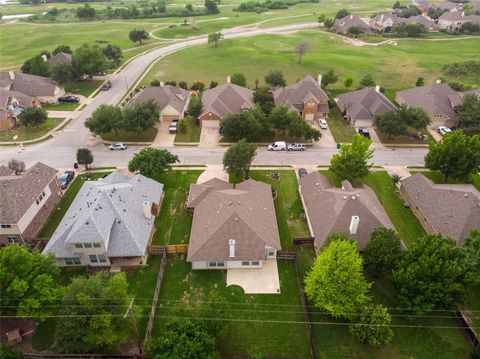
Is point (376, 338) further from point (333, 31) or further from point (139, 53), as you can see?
point (333, 31)

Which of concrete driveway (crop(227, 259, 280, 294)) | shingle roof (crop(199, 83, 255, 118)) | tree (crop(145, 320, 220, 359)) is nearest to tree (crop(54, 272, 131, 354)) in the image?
tree (crop(145, 320, 220, 359))

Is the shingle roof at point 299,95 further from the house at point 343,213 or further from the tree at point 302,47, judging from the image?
the tree at point 302,47

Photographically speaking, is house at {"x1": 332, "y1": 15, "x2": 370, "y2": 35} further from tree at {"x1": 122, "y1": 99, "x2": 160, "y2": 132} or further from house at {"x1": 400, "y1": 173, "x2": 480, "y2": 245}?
house at {"x1": 400, "y1": 173, "x2": 480, "y2": 245}

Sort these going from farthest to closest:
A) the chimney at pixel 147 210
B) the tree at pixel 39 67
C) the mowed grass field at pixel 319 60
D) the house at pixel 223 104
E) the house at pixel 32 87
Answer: the mowed grass field at pixel 319 60
the tree at pixel 39 67
the house at pixel 32 87
the house at pixel 223 104
the chimney at pixel 147 210

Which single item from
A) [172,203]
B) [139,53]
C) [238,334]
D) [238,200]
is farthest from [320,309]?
[139,53]

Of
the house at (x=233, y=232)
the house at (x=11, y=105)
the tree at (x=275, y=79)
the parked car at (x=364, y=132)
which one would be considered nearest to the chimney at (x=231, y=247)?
the house at (x=233, y=232)

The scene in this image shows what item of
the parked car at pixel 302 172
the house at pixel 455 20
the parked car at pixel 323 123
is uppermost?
the house at pixel 455 20
